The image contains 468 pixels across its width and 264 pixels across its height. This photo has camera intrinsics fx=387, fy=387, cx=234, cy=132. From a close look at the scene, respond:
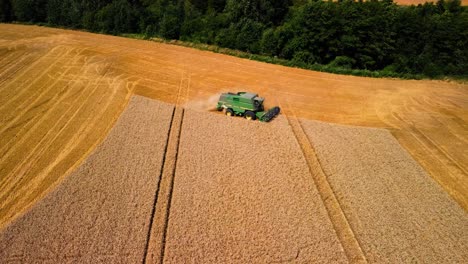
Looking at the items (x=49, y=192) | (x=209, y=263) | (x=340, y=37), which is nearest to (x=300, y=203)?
(x=209, y=263)

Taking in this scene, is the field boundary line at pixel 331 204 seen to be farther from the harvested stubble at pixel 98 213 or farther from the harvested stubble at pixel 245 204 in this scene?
the harvested stubble at pixel 98 213

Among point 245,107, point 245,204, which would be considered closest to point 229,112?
point 245,107

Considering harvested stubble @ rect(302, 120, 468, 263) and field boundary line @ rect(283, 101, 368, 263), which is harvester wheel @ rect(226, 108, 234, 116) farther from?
harvested stubble @ rect(302, 120, 468, 263)

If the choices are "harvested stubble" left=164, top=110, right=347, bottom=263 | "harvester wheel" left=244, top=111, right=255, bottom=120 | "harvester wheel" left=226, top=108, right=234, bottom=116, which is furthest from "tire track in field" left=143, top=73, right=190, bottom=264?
"harvester wheel" left=244, top=111, right=255, bottom=120

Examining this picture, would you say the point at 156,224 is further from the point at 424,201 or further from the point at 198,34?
the point at 198,34

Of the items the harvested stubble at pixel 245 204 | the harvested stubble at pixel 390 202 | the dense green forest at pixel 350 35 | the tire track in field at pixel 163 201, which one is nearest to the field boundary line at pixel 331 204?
the harvested stubble at pixel 390 202

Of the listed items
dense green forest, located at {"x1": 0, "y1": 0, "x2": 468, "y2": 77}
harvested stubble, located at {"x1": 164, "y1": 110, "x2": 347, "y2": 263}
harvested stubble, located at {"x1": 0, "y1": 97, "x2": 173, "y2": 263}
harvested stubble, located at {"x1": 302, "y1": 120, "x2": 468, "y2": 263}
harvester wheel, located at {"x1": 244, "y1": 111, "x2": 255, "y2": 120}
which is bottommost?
harvested stubble, located at {"x1": 0, "y1": 97, "x2": 173, "y2": 263}
